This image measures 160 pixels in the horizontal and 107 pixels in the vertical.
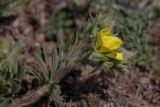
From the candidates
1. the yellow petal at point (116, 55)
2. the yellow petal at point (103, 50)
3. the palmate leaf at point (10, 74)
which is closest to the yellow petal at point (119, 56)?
the yellow petal at point (116, 55)

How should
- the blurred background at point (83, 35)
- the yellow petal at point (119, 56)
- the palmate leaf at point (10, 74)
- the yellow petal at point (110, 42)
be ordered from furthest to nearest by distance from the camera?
the blurred background at point (83, 35), the palmate leaf at point (10, 74), the yellow petal at point (119, 56), the yellow petal at point (110, 42)

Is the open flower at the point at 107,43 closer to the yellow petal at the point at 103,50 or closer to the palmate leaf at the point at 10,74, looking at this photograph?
the yellow petal at the point at 103,50

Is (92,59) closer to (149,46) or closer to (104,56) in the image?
(104,56)

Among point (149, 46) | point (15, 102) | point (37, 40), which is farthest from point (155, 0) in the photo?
point (15, 102)

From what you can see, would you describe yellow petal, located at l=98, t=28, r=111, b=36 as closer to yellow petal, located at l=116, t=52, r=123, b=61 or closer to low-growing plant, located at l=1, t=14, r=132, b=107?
low-growing plant, located at l=1, t=14, r=132, b=107

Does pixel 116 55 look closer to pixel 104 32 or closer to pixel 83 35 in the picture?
pixel 104 32
